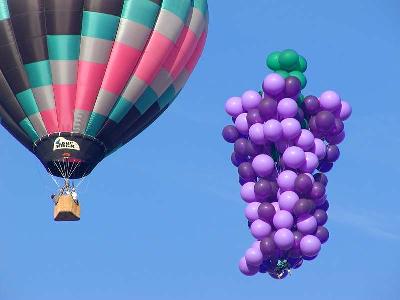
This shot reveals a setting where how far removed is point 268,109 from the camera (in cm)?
2327

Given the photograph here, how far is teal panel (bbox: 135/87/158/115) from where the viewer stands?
2606cm

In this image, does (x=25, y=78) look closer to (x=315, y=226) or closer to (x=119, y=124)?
(x=119, y=124)

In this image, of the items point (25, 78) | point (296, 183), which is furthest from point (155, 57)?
point (296, 183)

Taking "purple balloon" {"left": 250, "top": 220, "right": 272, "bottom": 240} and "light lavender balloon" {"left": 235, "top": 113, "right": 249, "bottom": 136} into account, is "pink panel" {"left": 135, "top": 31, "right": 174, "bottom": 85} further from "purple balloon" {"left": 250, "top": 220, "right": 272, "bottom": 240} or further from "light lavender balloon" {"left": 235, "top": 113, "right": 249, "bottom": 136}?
"purple balloon" {"left": 250, "top": 220, "right": 272, "bottom": 240}

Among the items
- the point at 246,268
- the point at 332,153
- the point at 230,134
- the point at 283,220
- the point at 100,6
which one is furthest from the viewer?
the point at 100,6

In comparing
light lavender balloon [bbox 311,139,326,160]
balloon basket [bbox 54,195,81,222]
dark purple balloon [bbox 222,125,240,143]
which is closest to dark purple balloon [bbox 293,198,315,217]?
light lavender balloon [bbox 311,139,326,160]

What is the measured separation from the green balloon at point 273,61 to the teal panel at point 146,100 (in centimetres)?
292

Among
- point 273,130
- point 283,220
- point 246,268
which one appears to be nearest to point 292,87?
point 273,130

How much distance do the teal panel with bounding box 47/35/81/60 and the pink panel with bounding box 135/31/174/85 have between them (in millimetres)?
1376

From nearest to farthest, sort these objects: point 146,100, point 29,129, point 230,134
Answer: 1. point 230,134
2. point 29,129
3. point 146,100

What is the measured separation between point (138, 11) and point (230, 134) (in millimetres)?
3394

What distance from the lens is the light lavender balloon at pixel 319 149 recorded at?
23.4 meters

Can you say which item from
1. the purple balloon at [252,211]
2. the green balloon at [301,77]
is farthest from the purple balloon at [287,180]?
the green balloon at [301,77]

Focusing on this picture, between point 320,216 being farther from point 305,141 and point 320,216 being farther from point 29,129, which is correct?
point 29,129
